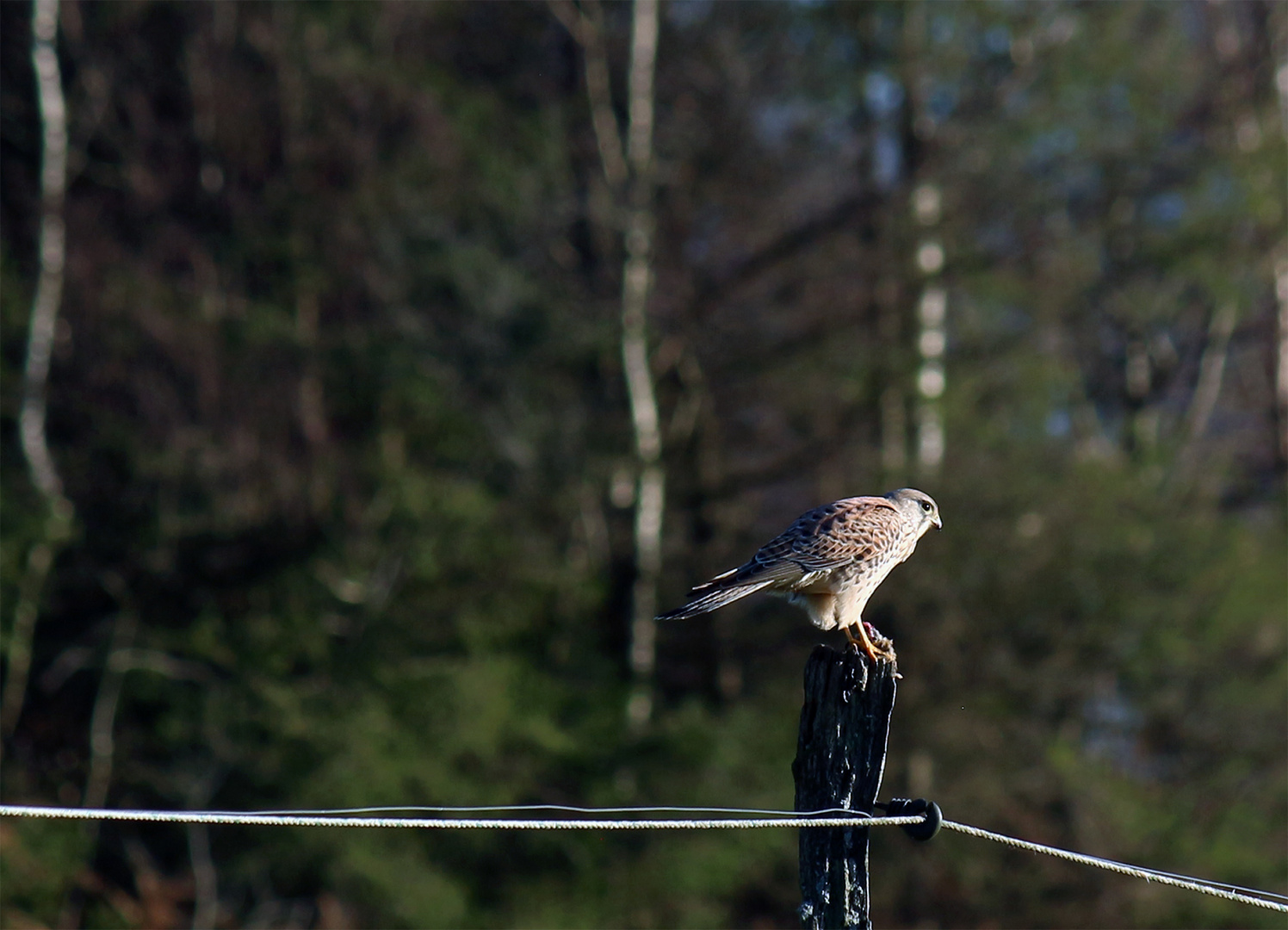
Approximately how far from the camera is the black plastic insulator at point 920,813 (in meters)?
2.98

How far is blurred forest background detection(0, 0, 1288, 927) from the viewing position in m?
10.6

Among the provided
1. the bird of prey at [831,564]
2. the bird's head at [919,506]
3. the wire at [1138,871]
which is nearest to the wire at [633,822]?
the wire at [1138,871]

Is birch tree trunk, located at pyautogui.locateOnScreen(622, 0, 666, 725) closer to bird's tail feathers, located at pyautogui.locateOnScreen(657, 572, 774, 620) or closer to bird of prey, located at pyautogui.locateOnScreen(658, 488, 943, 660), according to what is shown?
bird of prey, located at pyautogui.locateOnScreen(658, 488, 943, 660)

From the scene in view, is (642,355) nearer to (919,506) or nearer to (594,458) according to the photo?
(594,458)

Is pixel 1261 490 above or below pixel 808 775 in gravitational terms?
above

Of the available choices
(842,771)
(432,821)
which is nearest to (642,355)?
(842,771)

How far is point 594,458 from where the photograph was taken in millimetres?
10703

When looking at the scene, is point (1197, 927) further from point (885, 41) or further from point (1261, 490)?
point (885, 41)

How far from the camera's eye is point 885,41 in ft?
36.8

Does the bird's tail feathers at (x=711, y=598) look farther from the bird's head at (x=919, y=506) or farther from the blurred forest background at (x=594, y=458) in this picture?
the blurred forest background at (x=594, y=458)

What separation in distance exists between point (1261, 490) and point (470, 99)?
24.3 feet

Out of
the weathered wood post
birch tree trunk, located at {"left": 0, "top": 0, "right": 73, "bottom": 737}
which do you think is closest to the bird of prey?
the weathered wood post

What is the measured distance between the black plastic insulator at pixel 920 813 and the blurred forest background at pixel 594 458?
7.40 m

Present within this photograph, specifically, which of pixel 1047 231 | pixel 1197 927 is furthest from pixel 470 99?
pixel 1197 927
